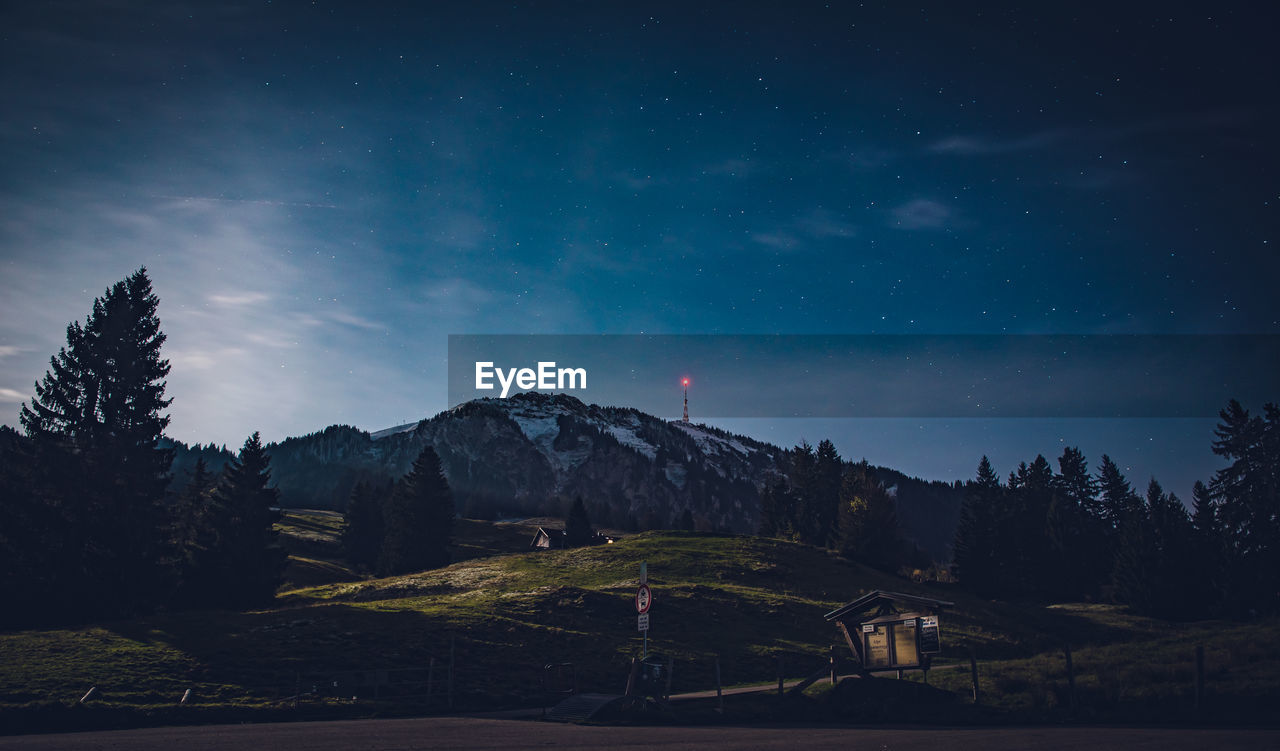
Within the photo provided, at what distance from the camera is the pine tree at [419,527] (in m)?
84.4

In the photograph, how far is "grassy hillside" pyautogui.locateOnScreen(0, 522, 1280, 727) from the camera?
25.7 meters

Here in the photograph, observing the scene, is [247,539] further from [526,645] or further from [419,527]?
[526,645]

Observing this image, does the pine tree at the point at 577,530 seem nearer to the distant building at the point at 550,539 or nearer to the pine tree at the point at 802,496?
the distant building at the point at 550,539

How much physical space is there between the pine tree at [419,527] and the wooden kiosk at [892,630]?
61772 mm

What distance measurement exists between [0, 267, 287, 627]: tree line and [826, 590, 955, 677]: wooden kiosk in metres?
42.5

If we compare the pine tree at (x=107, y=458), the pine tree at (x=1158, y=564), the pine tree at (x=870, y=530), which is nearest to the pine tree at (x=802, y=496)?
the pine tree at (x=870, y=530)

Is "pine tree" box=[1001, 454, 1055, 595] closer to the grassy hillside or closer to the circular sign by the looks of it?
the grassy hillside

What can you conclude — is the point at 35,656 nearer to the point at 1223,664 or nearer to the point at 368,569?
the point at 1223,664

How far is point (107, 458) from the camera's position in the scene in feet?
149

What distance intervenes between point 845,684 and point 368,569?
271ft

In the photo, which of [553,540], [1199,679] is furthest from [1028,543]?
[1199,679]

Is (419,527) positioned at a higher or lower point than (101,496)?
lower

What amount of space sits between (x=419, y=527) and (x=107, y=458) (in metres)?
43.0

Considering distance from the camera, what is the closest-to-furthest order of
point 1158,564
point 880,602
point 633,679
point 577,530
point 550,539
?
point 633,679 < point 880,602 < point 1158,564 < point 577,530 < point 550,539
